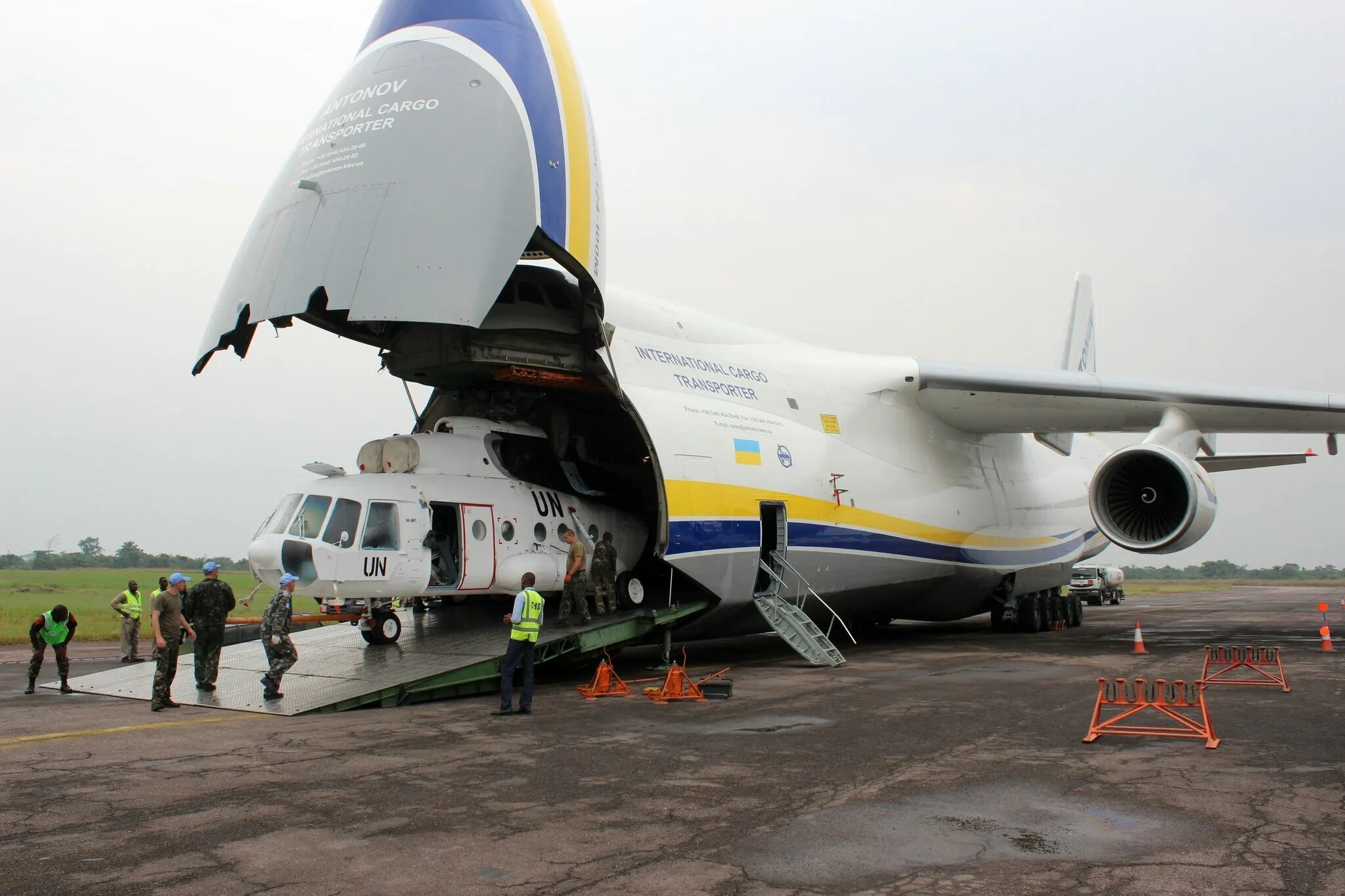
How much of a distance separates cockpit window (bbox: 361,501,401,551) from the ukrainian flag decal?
4143mm

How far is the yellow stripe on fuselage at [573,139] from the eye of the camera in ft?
33.0

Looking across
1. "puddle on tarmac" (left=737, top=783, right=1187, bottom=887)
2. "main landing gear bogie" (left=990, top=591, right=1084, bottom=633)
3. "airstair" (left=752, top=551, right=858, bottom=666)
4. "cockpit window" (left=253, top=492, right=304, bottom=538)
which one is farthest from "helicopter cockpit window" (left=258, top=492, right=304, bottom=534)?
"main landing gear bogie" (left=990, top=591, right=1084, bottom=633)

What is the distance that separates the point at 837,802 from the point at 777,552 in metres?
7.45

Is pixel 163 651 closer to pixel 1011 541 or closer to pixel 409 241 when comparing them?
pixel 409 241

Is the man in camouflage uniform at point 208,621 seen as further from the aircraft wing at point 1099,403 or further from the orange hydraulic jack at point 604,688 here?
the aircraft wing at point 1099,403

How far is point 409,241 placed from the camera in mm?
9227

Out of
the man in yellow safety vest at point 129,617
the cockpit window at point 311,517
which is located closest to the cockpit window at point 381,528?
the cockpit window at point 311,517

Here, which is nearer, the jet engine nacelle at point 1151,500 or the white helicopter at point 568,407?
the white helicopter at point 568,407

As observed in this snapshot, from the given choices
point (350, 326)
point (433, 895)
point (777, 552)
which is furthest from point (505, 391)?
point (433, 895)

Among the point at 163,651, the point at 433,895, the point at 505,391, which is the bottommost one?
the point at 433,895

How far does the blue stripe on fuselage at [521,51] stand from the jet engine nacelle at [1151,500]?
861 centimetres

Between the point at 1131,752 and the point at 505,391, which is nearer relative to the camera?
the point at 1131,752

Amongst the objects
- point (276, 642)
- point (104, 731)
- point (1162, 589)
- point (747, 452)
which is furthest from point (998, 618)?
point (1162, 589)

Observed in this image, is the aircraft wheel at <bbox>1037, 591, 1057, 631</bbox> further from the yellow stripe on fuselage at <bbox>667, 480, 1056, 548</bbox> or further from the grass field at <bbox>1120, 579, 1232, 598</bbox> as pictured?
the grass field at <bbox>1120, 579, 1232, 598</bbox>
